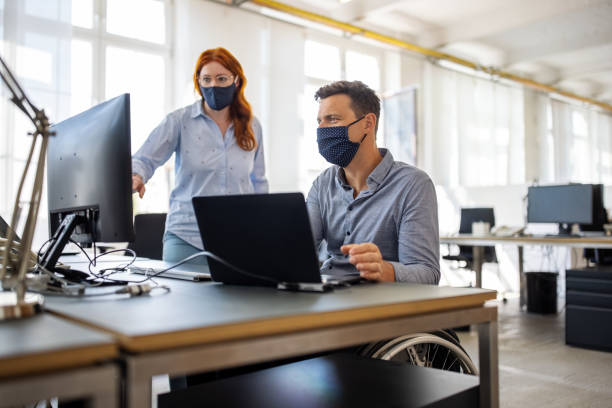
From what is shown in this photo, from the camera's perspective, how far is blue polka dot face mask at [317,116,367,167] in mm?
1726

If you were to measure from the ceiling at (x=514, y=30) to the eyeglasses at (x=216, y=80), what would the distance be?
4.58 metres

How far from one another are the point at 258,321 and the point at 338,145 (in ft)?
3.58

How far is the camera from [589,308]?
3555mm

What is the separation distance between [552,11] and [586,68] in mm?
1329

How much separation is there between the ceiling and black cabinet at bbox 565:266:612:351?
3.93m

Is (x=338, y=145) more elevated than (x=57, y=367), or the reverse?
(x=338, y=145)

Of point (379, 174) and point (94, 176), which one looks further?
point (379, 174)

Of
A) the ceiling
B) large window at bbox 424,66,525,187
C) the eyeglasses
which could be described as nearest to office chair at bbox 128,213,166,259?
the eyeglasses

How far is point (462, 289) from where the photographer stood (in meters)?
1.07

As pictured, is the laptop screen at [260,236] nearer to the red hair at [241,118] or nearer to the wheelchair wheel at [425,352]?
the wheelchair wheel at [425,352]

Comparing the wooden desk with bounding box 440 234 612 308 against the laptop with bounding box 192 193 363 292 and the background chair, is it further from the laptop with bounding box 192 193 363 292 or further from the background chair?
the laptop with bounding box 192 193 363 292

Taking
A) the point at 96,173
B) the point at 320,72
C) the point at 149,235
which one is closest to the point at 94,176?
the point at 96,173

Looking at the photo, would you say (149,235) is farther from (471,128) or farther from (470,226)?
(471,128)

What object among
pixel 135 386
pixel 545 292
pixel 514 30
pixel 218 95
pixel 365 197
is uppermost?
pixel 514 30
